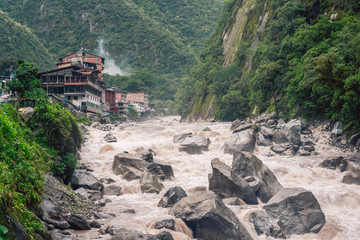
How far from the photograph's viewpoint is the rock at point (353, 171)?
19344mm

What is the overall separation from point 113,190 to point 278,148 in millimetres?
16258

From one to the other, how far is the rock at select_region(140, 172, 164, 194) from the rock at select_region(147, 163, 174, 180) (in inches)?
81.8

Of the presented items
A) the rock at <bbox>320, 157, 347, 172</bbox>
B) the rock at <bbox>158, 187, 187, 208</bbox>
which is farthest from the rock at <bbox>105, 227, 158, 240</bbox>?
the rock at <bbox>320, 157, 347, 172</bbox>

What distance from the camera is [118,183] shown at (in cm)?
2141

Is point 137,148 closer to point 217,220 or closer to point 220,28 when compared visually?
point 217,220

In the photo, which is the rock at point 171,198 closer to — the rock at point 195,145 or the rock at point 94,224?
the rock at point 94,224

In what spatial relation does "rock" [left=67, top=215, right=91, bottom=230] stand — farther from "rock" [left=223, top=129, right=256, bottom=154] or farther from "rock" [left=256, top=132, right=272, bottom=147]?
"rock" [left=256, top=132, right=272, bottom=147]

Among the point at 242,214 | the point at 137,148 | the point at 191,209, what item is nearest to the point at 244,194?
the point at 242,214

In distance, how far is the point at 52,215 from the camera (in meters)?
11.3

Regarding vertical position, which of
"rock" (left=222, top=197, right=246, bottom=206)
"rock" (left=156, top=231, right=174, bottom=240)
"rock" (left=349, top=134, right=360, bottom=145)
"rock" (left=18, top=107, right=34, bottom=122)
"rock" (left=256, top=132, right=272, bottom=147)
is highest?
"rock" (left=18, top=107, right=34, bottom=122)

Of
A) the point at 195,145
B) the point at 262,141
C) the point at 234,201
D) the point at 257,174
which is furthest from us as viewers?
the point at 195,145

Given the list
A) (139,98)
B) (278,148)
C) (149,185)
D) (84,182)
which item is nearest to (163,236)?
(149,185)

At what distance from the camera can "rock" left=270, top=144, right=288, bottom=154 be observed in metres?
27.9

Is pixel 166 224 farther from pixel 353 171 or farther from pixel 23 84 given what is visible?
pixel 23 84
